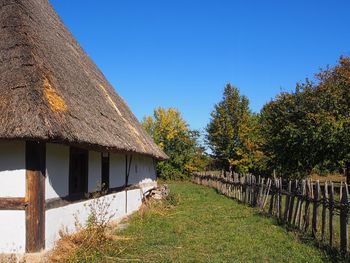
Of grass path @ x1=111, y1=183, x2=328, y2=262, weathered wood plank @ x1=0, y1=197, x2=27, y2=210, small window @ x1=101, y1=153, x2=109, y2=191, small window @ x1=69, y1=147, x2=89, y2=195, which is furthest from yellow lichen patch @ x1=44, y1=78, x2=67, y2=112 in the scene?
small window @ x1=101, y1=153, x2=109, y2=191

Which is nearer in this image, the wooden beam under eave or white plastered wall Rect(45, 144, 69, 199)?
the wooden beam under eave

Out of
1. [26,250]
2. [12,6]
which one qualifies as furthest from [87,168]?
[12,6]

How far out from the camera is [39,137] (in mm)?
6773

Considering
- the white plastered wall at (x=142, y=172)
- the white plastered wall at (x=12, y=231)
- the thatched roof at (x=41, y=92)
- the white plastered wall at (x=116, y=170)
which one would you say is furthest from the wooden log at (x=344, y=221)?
the white plastered wall at (x=142, y=172)

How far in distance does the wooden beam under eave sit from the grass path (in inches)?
61.1

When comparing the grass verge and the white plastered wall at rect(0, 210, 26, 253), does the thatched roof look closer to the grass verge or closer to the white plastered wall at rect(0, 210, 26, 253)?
the white plastered wall at rect(0, 210, 26, 253)

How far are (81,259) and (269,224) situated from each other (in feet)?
19.9

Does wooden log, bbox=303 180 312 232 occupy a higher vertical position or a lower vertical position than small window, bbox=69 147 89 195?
lower

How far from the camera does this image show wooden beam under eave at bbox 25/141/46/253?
725 cm

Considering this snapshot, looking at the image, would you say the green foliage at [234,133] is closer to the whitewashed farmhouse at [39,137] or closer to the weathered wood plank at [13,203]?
the whitewashed farmhouse at [39,137]

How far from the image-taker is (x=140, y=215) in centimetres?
1316

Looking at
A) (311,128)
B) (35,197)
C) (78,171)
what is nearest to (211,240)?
(78,171)

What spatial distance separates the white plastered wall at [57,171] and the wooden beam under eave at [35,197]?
0.30m

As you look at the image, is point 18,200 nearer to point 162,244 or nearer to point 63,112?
point 63,112
